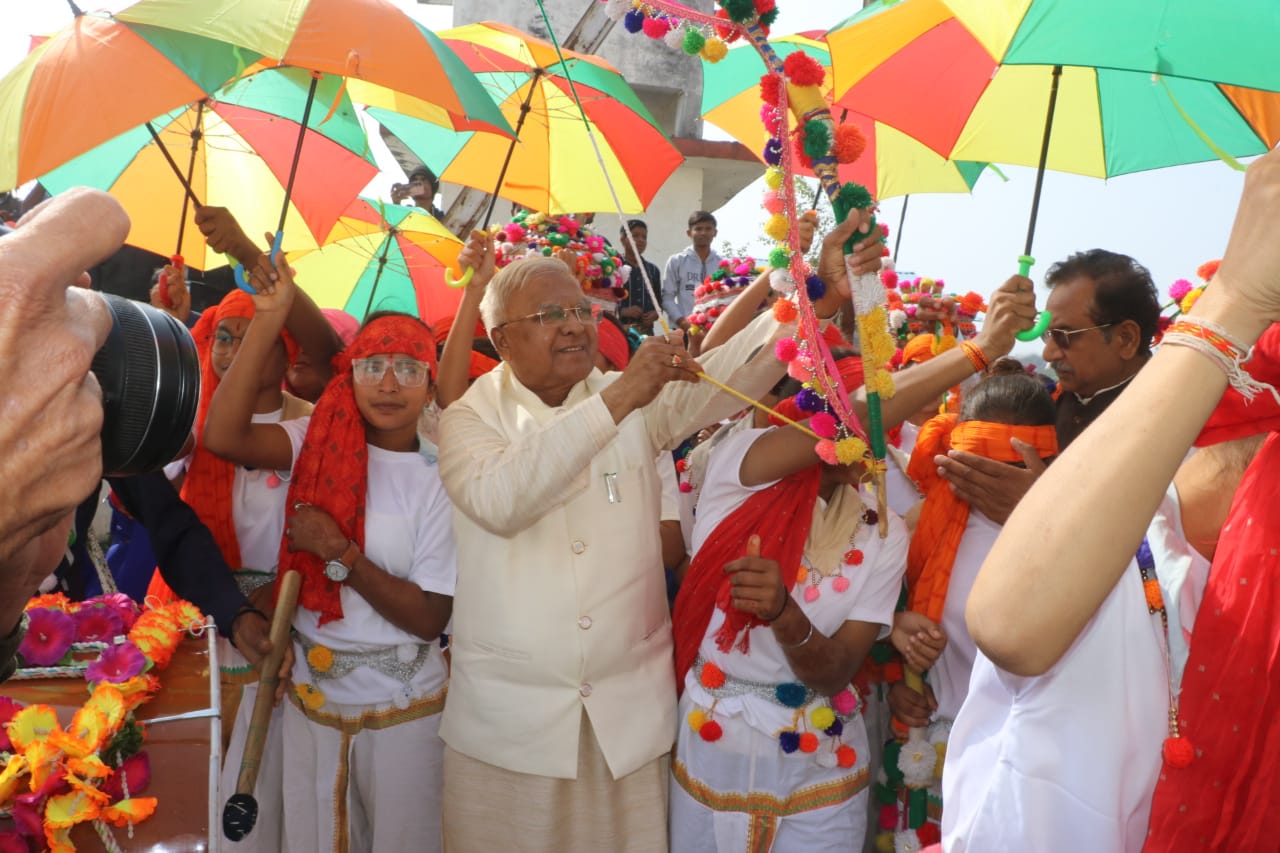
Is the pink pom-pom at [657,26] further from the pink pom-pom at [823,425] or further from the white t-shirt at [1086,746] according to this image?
the white t-shirt at [1086,746]

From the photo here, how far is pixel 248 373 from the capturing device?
320 centimetres

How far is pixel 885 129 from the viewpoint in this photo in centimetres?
448

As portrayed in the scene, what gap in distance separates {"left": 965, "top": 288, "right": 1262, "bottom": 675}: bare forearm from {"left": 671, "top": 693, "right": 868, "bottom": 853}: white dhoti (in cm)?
171

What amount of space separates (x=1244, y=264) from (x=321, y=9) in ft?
9.02

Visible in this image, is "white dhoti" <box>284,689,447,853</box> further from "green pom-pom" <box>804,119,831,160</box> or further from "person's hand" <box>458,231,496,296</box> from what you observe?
"green pom-pom" <box>804,119,831,160</box>

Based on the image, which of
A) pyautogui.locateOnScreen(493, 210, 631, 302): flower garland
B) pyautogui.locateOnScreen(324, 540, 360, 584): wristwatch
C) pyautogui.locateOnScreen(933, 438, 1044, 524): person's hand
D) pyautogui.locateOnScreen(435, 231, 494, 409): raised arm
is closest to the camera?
pyautogui.locateOnScreen(933, 438, 1044, 524): person's hand

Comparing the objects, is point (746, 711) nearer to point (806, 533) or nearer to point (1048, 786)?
point (806, 533)

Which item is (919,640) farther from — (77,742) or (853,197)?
(77,742)

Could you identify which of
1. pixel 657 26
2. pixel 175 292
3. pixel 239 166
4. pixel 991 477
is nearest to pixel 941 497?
pixel 991 477

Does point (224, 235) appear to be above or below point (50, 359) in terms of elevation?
above

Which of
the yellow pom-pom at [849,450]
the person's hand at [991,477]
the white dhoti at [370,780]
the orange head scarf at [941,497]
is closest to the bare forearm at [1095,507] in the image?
the yellow pom-pom at [849,450]

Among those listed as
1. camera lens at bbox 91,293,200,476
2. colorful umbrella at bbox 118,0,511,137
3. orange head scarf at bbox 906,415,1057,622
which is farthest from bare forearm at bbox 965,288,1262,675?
colorful umbrella at bbox 118,0,511,137

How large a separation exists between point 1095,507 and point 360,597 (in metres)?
2.52

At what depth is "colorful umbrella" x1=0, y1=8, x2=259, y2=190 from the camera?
2768 mm
